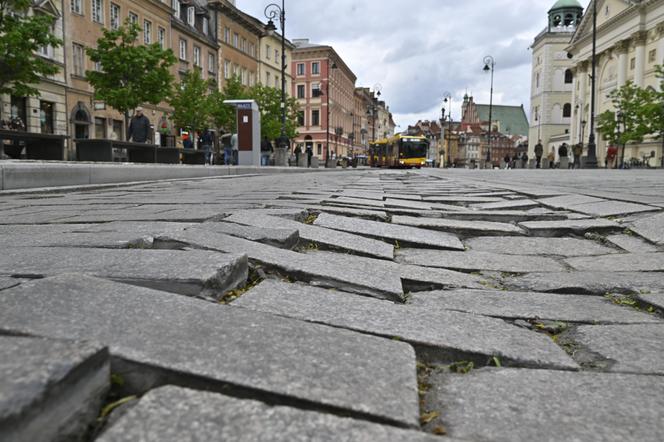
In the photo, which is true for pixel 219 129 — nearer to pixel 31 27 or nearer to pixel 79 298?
pixel 31 27

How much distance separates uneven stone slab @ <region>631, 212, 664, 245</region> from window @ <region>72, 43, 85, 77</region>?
3053 centimetres

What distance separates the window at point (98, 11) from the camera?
101 ft

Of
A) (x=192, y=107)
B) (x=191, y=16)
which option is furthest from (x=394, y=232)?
→ (x=191, y=16)

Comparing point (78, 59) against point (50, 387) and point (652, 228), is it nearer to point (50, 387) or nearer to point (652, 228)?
Answer: point (652, 228)

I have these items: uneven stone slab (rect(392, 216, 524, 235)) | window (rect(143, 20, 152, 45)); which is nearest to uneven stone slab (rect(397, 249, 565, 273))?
uneven stone slab (rect(392, 216, 524, 235))

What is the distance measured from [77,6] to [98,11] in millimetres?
1964

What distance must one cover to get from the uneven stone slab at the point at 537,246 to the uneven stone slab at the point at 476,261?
0.18 m

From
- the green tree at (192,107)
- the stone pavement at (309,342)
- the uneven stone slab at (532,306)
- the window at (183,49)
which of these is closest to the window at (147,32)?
the window at (183,49)

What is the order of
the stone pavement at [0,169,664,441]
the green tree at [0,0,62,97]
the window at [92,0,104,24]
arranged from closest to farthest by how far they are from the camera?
the stone pavement at [0,169,664,441] < the green tree at [0,0,62,97] < the window at [92,0,104,24]

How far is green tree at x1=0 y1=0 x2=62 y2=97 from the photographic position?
16656 millimetres

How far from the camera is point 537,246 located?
3.23 m

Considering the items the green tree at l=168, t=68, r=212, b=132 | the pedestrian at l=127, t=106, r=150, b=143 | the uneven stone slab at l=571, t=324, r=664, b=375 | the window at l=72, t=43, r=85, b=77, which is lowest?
the uneven stone slab at l=571, t=324, r=664, b=375

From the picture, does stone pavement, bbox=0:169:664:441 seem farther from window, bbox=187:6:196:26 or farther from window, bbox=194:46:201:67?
window, bbox=187:6:196:26

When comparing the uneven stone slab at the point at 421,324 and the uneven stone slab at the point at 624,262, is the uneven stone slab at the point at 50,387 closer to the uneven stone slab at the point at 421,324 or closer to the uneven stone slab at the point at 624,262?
the uneven stone slab at the point at 421,324
